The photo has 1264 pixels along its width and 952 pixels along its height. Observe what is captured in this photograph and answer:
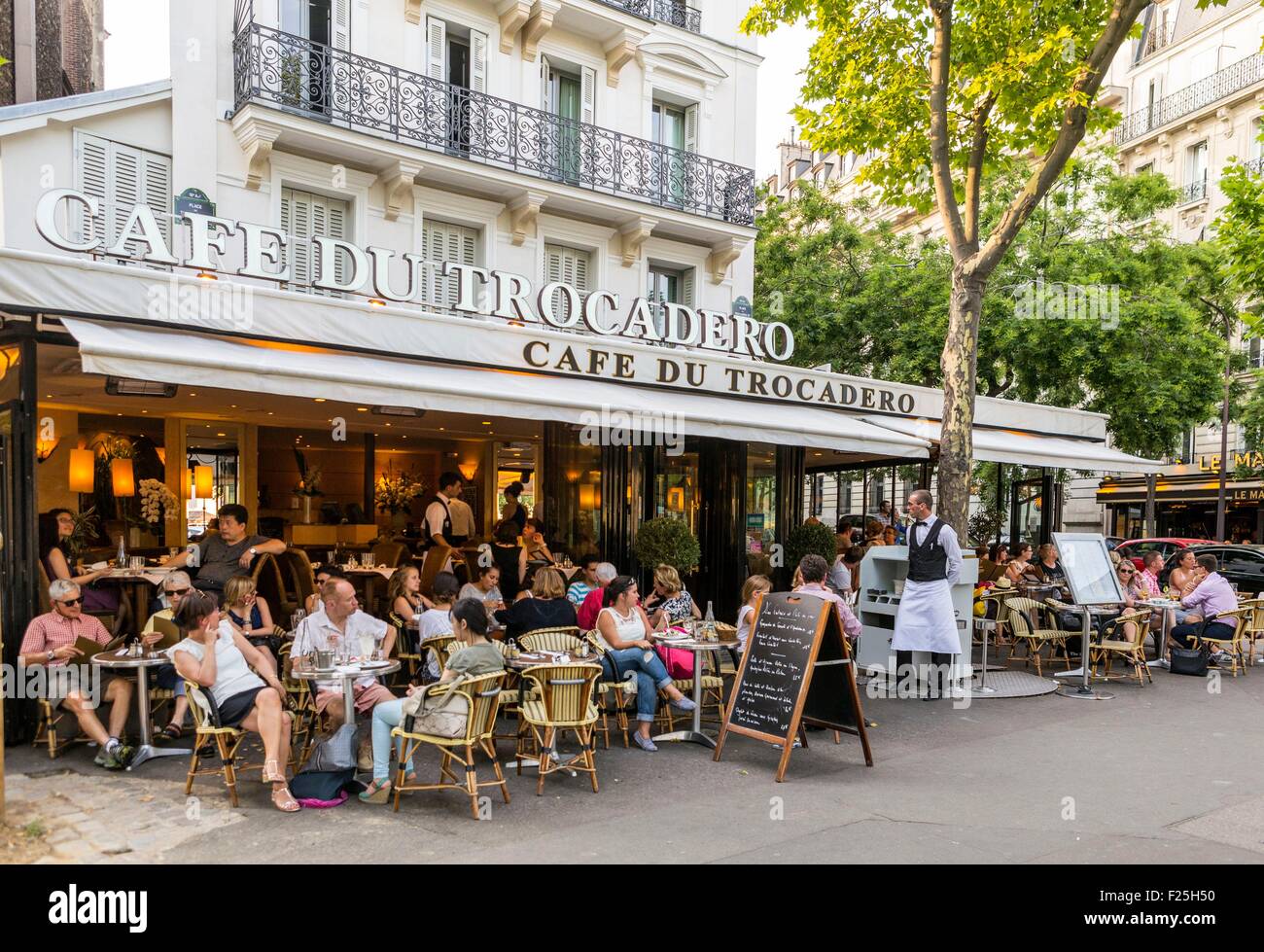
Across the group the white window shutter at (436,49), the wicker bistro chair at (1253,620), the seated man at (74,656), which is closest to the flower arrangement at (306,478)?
the white window shutter at (436,49)

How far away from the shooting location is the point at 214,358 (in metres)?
6.54

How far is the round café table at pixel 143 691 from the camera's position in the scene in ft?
19.3

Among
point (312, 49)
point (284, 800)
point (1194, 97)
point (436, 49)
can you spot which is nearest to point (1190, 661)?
point (284, 800)

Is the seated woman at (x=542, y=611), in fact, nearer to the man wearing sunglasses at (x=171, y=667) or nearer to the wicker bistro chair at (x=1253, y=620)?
the man wearing sunglasses at (x=171, y=667)

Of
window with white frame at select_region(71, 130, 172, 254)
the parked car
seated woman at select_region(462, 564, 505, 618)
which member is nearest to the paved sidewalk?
seated woman at select_region(462, 564, 505, 618)

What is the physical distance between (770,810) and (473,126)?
11129mm

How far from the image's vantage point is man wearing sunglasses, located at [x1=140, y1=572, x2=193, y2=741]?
6379 millimetres

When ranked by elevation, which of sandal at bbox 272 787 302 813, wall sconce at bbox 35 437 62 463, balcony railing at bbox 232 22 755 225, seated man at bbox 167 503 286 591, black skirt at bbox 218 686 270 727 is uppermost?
balcony railing at bbox 232 22 755 225

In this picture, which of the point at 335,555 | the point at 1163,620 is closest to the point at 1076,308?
the point at 1163,620

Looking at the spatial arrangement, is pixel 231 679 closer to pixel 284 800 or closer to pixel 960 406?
pixel 284 800

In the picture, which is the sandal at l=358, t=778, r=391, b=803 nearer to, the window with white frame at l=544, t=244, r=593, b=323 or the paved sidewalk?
the paved sidewalk

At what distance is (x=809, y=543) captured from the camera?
42.2 feet

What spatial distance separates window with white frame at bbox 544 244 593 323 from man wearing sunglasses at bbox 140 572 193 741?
8524mm

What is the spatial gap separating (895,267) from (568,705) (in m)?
17.0
